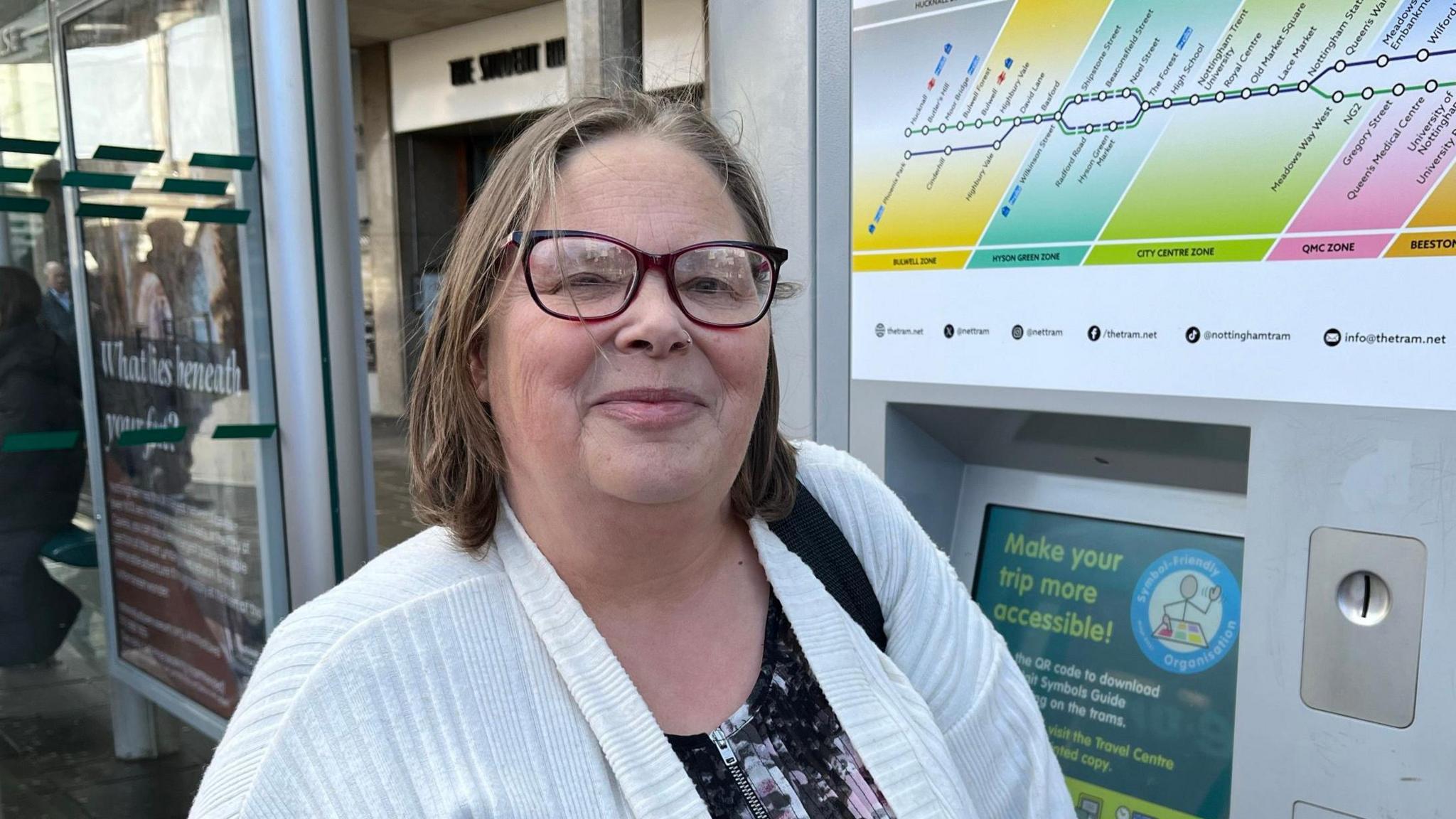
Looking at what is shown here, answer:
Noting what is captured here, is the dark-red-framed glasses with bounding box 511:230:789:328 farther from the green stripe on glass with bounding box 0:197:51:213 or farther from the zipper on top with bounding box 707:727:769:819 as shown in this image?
the green stripe on glass with bounding box 0:197:51:213

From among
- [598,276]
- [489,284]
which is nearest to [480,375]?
[489,284]

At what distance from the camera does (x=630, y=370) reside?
1117 mm

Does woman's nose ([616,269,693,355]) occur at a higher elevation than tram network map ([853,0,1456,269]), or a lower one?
lower

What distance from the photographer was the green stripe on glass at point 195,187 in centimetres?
296

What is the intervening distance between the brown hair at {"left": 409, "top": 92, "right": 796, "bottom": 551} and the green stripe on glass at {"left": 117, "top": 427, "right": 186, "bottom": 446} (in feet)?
6.50

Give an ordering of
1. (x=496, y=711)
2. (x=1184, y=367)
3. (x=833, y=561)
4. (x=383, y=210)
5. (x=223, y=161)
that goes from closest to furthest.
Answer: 1. (x=496, y=711)
2. (x=833, y=561)
3. (x=1184, y=367)
4. (x=223, y=161)
5. (x=383, y=210)

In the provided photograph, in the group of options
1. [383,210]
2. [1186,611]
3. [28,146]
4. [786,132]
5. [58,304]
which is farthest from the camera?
[383,210]

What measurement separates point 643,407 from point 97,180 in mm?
2412

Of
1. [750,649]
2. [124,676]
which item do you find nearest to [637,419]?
Answer: [750,649]

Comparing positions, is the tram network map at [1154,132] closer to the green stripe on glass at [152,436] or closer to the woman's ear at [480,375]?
the woman's ear at [480,375]

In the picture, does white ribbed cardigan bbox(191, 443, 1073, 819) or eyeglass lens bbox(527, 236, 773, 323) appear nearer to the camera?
white ribbed cardigan bbox(191, 443, 1073, 819)

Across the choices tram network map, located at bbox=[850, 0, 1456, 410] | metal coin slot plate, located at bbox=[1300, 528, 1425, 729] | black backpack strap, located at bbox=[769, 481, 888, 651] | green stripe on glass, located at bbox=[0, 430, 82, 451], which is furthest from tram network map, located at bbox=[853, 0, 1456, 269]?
green stripe on glass, located at bbox=[0, 430, 82, 451]

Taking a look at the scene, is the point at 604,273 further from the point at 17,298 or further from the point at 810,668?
the point at 17,298

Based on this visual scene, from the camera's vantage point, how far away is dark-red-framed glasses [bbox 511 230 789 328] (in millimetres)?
1117
